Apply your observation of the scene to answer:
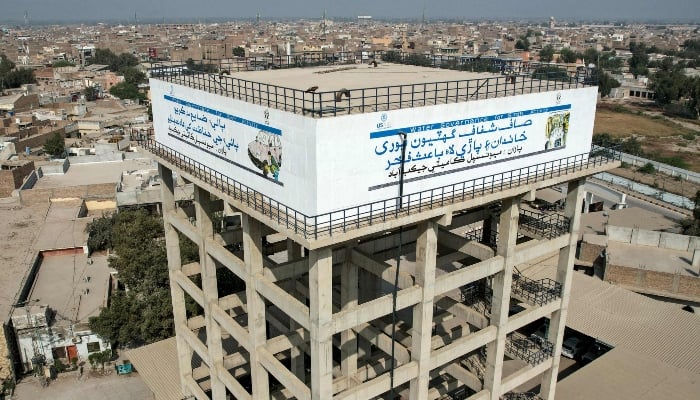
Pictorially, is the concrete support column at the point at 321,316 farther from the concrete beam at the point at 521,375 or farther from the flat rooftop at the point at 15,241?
the flat rooftop at the point at 15,241

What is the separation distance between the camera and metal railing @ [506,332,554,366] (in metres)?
20.7

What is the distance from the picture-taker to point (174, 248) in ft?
72.5

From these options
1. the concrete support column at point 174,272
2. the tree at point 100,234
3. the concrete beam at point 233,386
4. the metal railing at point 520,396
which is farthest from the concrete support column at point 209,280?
the tree at point 100,234

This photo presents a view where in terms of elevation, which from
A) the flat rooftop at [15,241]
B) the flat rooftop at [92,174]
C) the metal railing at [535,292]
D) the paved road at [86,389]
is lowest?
the paved road at [86,389]

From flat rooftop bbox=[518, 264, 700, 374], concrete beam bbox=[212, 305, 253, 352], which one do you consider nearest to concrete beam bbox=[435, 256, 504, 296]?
concrete beam bbox=[212, 305, 253, 352]

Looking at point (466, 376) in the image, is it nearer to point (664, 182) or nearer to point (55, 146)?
point (664, 182)

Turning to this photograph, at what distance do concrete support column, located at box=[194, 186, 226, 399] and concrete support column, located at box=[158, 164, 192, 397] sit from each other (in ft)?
8.23

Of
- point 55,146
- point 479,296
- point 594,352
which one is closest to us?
point 479,296

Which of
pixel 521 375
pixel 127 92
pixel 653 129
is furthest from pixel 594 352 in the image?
pixel 127 92

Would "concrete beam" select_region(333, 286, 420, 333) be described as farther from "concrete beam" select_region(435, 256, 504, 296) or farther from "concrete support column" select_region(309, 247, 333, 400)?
"concrete beam" select_region(435, 256, 504, 296)

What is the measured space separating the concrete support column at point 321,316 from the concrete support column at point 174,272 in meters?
9.37

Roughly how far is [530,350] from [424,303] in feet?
22.7

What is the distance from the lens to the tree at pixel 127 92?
10012cm

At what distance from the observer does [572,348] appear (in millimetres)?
29750
